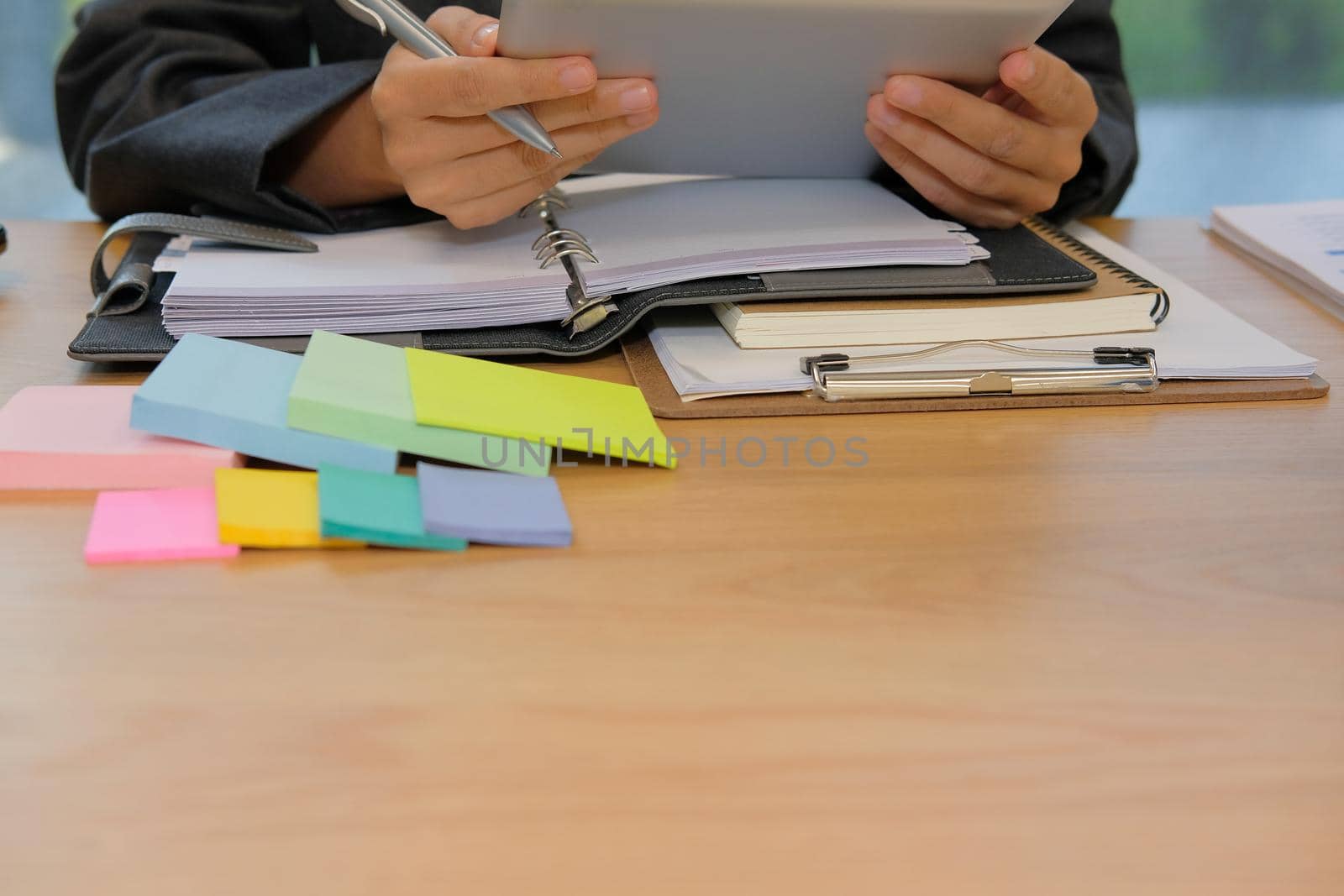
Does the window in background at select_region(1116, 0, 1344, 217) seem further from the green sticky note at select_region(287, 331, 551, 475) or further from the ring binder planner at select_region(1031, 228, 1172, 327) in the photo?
the green sticky note at select_region(287, 331, 551, 475)

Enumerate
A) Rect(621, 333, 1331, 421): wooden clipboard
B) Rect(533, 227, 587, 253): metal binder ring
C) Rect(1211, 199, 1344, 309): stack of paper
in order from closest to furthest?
Rect(621, 333, 1331, 421): wooden clipboard < Rect(533, 227, 587, 253): metal binder ring < Rect(1211, 199, 1344, 309): stack of paper

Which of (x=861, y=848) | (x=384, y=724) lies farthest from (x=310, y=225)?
(x=861, y=848)

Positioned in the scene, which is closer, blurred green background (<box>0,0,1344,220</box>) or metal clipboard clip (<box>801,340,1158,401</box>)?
metal clipboard clip (<box>801,340,1158,401</box>)

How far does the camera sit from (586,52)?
2.24ft

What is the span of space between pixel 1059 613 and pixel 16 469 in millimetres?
463

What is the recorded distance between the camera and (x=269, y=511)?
51cm

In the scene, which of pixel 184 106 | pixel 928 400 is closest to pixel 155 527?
pixel 928 400

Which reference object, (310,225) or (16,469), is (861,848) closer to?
(16,469)

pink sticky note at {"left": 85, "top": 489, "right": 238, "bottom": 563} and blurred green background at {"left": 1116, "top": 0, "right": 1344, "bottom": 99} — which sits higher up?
blurred green background at {"left": 1116, "top": 0, "right": 1344, "bottom": 99}

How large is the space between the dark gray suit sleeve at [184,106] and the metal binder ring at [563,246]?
167 millimetres

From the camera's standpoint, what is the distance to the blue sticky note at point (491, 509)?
0.52 metres

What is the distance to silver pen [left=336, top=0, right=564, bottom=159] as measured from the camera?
2.37ft

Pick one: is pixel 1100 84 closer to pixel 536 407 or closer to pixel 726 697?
pixel 536 407

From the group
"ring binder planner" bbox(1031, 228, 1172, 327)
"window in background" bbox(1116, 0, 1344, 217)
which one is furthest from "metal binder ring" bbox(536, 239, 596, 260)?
"window in background" bbox(1116, 0, 1344, 217)
